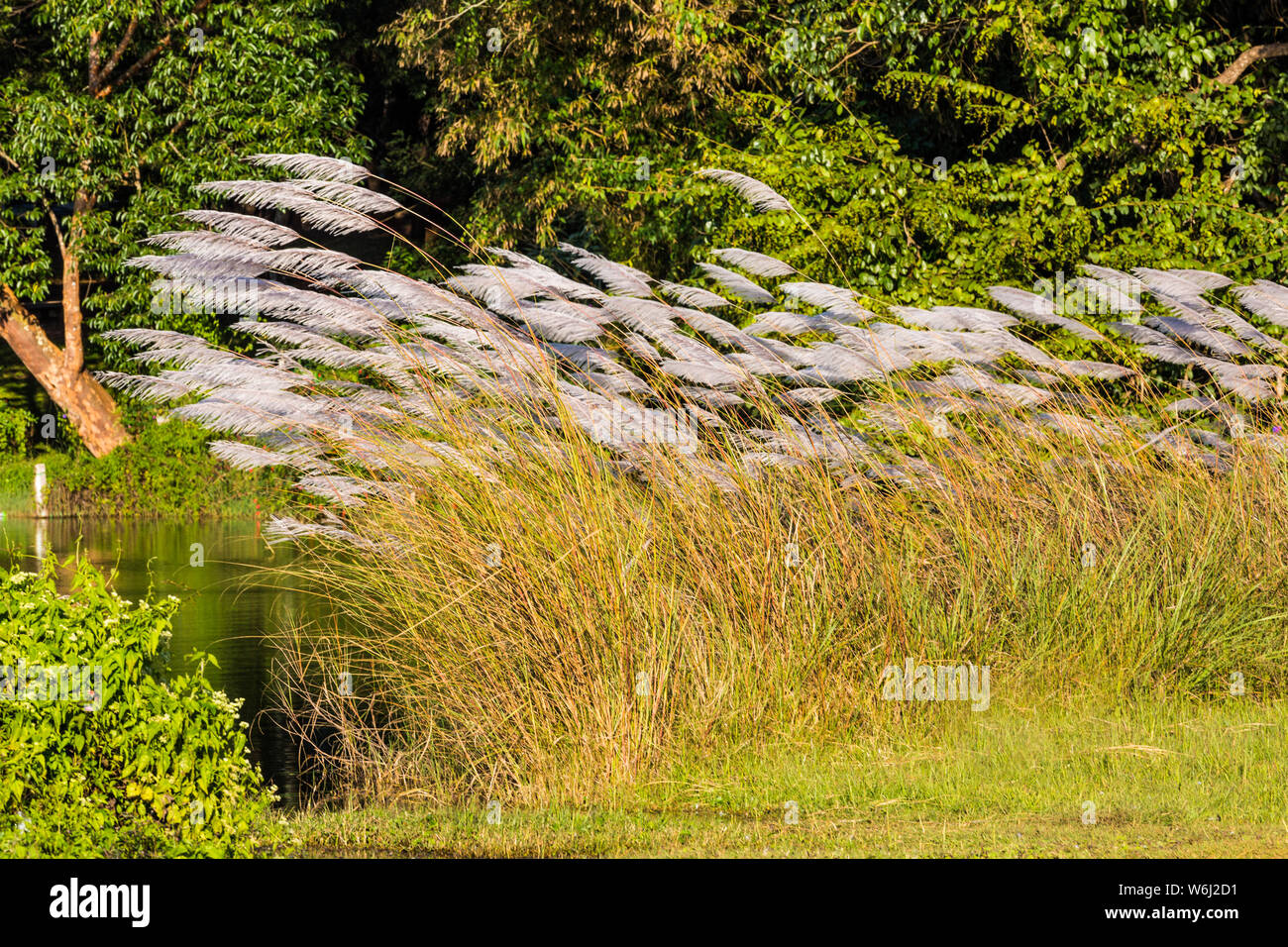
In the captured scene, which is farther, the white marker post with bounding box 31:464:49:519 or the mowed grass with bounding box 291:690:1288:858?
the white marker post with bounding box 31:464:49:519

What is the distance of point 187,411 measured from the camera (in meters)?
8.10

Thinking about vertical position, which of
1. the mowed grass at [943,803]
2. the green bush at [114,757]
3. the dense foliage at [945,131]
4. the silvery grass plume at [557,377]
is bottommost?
the mowed grass at [943,803]

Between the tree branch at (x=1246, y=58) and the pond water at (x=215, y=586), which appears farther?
the tree branch at (x=1246, y=58)

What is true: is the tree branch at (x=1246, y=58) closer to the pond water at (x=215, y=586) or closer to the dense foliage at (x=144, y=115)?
the pond water at (x=215, y=586)

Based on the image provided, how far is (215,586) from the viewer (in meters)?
15.6

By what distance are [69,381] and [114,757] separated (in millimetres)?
20546

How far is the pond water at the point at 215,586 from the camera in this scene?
29.4 feet

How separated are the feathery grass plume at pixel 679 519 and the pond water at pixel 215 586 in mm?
600

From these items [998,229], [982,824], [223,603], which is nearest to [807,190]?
[998,229]

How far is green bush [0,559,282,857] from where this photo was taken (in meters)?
5.66

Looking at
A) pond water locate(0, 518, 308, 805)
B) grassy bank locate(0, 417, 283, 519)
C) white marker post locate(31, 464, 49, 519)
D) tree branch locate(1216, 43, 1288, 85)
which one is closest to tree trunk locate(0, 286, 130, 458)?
grassy bank locate(0, 417, 283, 519)

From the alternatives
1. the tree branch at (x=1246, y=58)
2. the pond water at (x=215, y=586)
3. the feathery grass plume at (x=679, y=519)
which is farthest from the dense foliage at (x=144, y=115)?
the feathery grass plume at (x=679, y=519)

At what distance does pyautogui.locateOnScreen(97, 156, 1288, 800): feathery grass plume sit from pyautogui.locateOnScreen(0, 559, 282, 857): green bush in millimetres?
1503

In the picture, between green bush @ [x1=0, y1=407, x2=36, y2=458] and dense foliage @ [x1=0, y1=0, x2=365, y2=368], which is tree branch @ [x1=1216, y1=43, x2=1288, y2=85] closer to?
dense foliage @ [x1=0, y1=0, x2=365, y2=368]
